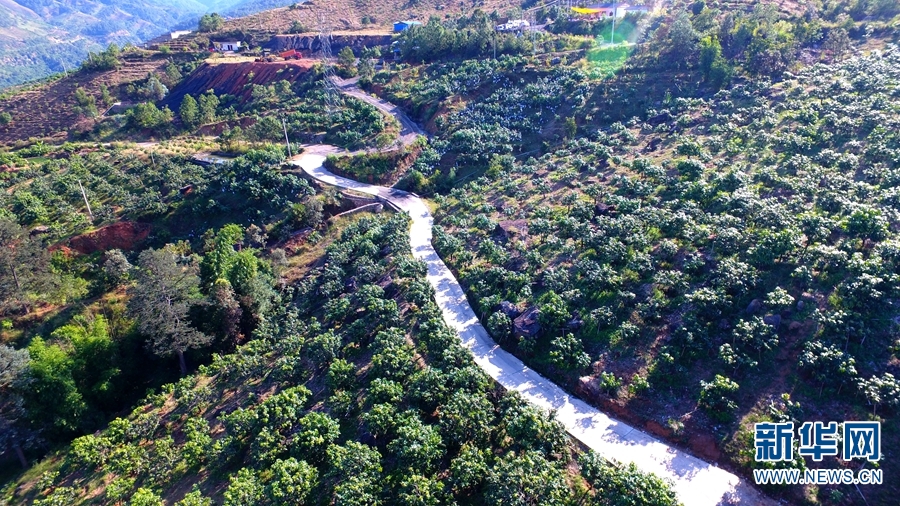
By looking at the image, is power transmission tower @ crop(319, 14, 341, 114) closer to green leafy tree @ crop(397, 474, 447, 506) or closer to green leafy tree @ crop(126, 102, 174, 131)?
green leafy tree @ crop(126, 102, 174, 131)

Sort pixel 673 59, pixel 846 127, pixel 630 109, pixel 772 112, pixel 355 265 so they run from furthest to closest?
pixel 673 59 → pixel 630 109 → pixel 772 112 → pixel 846 127 → pixel 355 265

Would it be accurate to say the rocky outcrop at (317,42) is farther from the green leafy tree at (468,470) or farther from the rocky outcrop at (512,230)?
the green leafy tree at (468,470)

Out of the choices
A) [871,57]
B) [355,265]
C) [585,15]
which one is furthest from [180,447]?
[585,15]

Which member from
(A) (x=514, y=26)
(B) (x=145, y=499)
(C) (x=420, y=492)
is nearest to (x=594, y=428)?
(C) (x=420, y=492)

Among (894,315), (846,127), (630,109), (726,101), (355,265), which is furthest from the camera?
(630,109)

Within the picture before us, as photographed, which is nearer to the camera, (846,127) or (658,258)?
(658,258)

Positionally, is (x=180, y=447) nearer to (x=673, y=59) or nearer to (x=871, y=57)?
(x=673, y=59)
